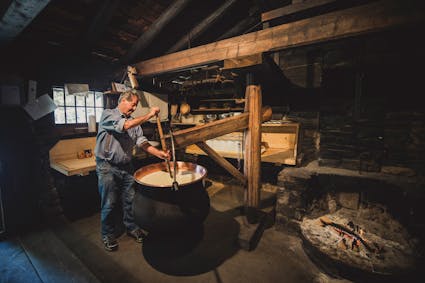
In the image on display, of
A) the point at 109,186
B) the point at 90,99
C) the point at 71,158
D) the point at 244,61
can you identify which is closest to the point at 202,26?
the point at 244,61

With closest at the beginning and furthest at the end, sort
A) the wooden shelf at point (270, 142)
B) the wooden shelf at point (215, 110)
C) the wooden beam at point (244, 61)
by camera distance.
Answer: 1. the wooden beam at point (244, 61)
2. the wooden shelf at point (270, 142)
3. the wooden shelf at point (215, 110)

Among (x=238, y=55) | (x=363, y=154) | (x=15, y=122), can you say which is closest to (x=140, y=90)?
(x=15, y=122)

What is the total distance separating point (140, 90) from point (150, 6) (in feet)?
8.06

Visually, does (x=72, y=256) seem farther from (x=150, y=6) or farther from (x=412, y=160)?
(x=412, y=160)

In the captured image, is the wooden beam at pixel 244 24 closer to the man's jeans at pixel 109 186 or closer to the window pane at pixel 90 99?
the window pane at pixel 90 99

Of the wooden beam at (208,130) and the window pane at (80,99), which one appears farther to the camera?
the window pane at (80,99)

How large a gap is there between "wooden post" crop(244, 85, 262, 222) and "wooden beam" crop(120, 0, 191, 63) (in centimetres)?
179

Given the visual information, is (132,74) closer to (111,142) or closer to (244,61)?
(111,142)

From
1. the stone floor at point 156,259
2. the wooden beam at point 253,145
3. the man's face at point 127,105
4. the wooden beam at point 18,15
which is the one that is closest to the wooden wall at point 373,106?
the wooden beam at point 253,145

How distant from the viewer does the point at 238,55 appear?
8.51ft

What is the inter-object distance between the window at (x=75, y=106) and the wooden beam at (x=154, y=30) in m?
1.19

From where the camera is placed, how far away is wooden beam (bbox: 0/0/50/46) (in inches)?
71.6

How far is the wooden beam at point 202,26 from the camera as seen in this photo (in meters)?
3.55

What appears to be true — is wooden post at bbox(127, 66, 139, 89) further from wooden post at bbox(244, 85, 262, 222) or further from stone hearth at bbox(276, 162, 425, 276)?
stone hearth at bbox(276, 162, 425, 276)
